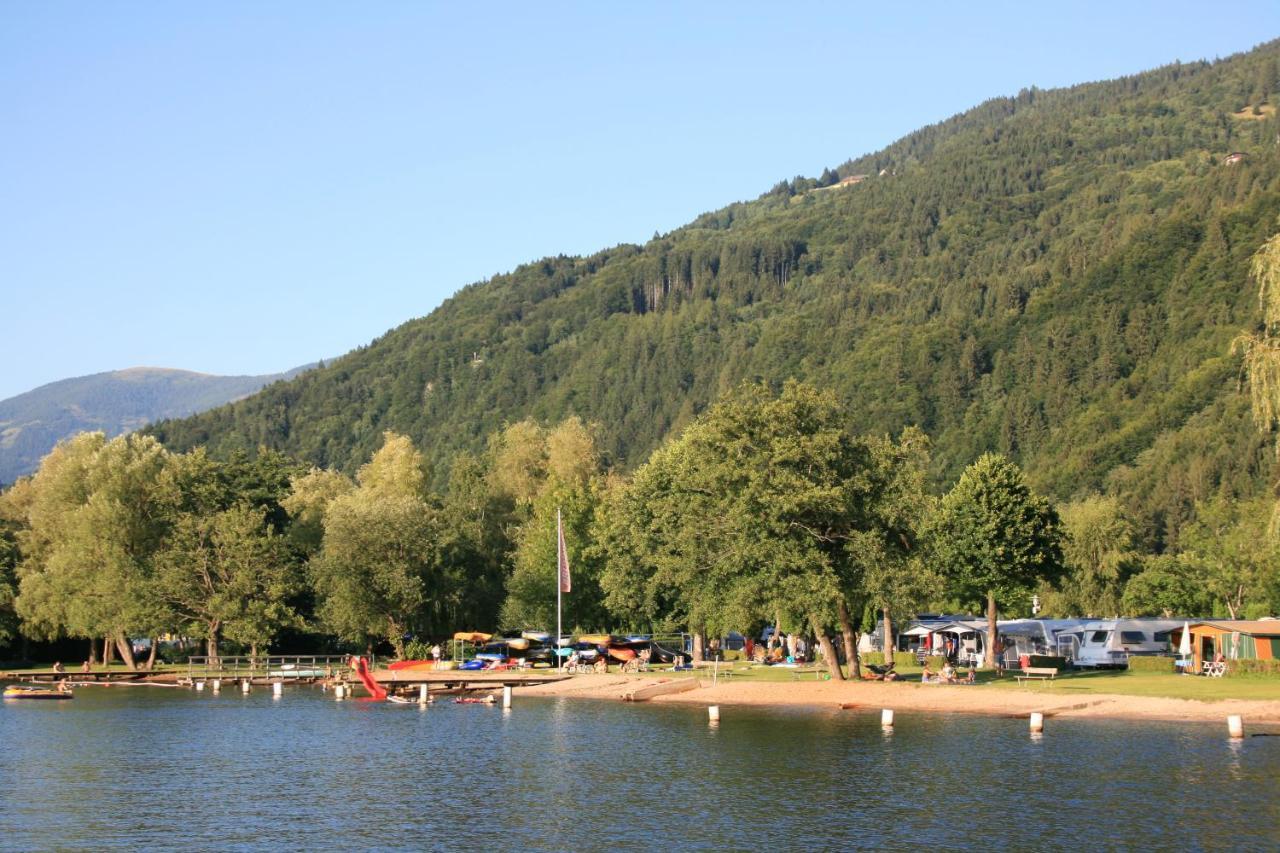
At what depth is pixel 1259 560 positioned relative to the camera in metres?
96.8

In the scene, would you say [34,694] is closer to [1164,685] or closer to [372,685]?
[372,685]

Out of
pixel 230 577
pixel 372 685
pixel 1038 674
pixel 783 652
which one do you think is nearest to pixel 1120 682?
pixel 1038 674

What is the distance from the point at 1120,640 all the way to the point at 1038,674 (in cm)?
1124

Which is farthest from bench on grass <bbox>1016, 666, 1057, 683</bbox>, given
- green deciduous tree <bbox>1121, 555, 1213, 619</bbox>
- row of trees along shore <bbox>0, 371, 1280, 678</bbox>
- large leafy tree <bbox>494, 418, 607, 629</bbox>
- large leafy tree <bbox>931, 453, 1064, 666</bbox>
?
green deciduous tree <bbox>1121, 555, 1213, 619</bbox>

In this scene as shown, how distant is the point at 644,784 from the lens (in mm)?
44219

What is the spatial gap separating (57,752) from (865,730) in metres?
32.9

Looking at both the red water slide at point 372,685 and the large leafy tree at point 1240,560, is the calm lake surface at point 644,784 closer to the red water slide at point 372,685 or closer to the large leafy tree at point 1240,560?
the red water slide at point 372,685

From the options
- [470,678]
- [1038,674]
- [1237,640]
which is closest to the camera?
[1237,640]

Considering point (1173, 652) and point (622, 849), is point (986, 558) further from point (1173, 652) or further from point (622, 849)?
point (622, 849)

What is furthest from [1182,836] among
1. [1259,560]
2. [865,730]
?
[1259,560]

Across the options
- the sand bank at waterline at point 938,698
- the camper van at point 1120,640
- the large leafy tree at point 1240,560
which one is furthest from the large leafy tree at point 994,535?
the large leafy tree at point 1240,560

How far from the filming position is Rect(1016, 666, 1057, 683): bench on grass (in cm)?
6981

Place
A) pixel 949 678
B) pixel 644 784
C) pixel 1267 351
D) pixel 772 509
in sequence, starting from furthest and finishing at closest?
pixel 949 678
pixel 772 509
pixel 1267 351
pixel 644 784

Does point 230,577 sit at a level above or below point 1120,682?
above
